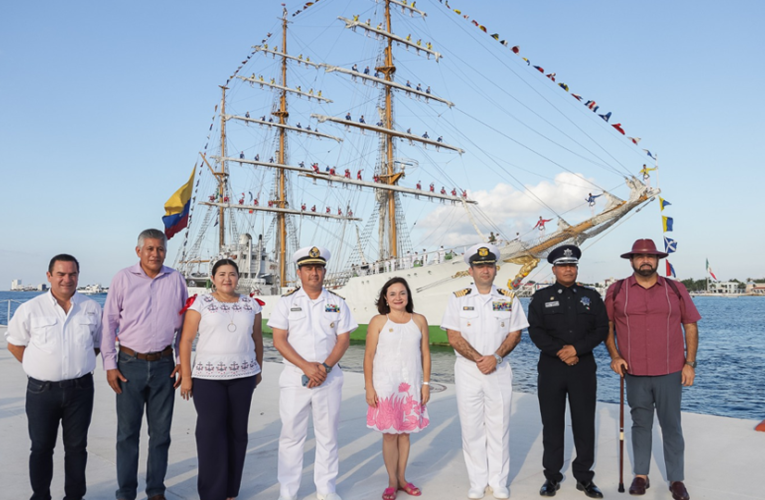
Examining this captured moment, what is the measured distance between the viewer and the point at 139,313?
3.72m

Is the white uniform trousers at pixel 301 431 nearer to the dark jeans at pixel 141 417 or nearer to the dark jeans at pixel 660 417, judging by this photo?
the dark jeans at pixel 141 417

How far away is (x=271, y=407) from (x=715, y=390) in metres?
15.8

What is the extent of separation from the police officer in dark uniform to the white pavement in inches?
10.1

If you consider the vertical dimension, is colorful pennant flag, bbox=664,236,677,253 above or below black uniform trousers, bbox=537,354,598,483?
above

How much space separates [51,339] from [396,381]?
2.19 m

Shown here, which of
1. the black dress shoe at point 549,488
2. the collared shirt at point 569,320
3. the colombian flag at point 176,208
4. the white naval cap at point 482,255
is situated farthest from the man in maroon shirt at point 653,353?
the colombian flag at point 176,208

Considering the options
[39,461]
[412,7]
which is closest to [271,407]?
[39,461]

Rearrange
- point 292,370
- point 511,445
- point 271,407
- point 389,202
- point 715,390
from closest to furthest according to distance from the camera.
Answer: point 292,370
point 511,445
point 271,407
point 715,390
point 389,202

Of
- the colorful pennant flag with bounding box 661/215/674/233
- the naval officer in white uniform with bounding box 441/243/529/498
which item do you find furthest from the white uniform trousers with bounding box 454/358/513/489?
the colorful pennant flag with bounding box 661/215/674/233

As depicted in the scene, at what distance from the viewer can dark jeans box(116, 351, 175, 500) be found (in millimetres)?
3670

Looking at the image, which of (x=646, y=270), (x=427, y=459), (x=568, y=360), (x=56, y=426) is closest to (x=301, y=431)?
(x=427, y=459)

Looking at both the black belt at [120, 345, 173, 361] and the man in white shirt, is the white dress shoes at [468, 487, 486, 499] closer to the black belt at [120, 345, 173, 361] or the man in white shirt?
the black belt at [120, 345, 173, 361]

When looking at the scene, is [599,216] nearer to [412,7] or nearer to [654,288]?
[412,7]

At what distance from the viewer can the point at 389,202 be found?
1240 inches
